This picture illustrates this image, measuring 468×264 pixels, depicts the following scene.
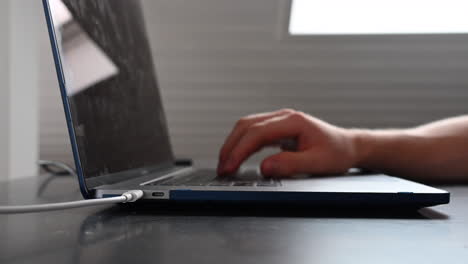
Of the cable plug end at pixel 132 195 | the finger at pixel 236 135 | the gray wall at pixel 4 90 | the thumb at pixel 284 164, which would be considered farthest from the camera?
the gray wall at pixel 4 90

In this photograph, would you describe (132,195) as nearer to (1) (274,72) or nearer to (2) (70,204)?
(2) (70,204)

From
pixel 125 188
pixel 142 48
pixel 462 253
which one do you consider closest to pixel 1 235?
pixel 125 188

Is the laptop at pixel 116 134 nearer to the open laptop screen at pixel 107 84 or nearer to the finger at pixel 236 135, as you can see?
the open laptop screen at pixel 107 84

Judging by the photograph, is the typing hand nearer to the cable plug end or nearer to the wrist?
the wrist

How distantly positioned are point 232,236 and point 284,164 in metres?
0.34

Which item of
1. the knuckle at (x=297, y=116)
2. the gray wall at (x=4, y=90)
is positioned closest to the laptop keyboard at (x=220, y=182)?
the knuckle at (x=297, y=116)

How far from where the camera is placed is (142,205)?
0.44 meters

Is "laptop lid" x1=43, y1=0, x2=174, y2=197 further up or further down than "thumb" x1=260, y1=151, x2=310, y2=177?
further up

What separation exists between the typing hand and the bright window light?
764 millimetres

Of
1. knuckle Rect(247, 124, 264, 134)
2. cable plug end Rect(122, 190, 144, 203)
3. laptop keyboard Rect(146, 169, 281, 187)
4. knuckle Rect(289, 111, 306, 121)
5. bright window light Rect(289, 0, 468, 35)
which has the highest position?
bright window light Rect(289, 0, 468, 35)

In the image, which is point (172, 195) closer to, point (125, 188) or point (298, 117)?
point (125, 188)

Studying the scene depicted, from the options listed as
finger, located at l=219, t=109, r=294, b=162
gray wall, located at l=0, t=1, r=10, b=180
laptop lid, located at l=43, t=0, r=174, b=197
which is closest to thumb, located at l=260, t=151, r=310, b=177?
finger, located at l=219, t=109, r=294, b=162

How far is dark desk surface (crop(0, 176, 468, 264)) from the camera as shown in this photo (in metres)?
0.27

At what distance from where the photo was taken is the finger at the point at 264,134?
0.70 m
